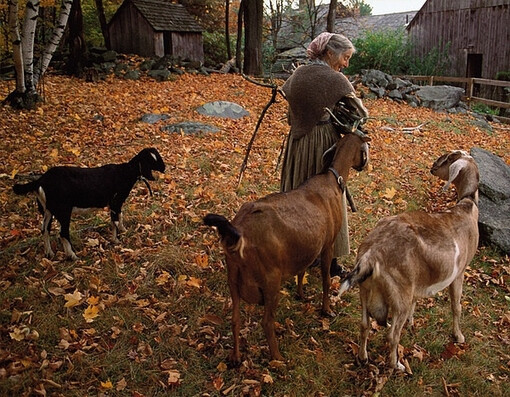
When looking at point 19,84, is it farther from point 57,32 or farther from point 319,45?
point 319,45

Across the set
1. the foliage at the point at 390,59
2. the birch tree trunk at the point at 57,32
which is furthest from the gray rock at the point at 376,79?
the birch tree trunk at the point at 57,32

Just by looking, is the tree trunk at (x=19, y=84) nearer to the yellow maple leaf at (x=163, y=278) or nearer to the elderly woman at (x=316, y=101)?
the yellow maple leaf at (x=163, y=278)

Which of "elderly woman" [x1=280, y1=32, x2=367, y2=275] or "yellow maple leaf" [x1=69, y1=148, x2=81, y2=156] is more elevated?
"elderly woman" [x1=280, y1=32, x2=367, y2=275]

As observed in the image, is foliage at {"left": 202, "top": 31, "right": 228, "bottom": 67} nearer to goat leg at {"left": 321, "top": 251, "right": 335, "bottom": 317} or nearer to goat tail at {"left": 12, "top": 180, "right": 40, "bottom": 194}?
goat tail at {"left": 12, "top": 180, "right": 40, "bottom": 194}

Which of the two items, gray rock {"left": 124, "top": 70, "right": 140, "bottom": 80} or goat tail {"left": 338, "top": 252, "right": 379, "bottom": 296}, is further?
gray rock {"left": 124, "top": 70, "right": 140, "bottom": 80}

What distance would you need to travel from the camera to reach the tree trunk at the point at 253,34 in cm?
1842

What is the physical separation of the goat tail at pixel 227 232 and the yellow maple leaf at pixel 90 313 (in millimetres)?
1843

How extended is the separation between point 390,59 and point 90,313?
22.6m

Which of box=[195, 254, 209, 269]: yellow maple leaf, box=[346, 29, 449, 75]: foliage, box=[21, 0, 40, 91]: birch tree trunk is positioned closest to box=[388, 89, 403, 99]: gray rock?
box=[346, 29, 449, 75]: foliage

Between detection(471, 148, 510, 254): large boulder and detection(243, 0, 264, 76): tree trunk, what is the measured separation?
40.2ft

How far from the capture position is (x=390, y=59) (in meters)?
23.4

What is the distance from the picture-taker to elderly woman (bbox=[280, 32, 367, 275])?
4.34 metres

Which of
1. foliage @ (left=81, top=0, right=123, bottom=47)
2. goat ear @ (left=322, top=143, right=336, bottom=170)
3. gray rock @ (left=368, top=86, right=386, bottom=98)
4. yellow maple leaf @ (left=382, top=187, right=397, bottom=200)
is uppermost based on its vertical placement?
foliage @ (left=81, top=0, right=123, bottom=47)

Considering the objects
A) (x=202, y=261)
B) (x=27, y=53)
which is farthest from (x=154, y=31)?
(x=202, y=261)
